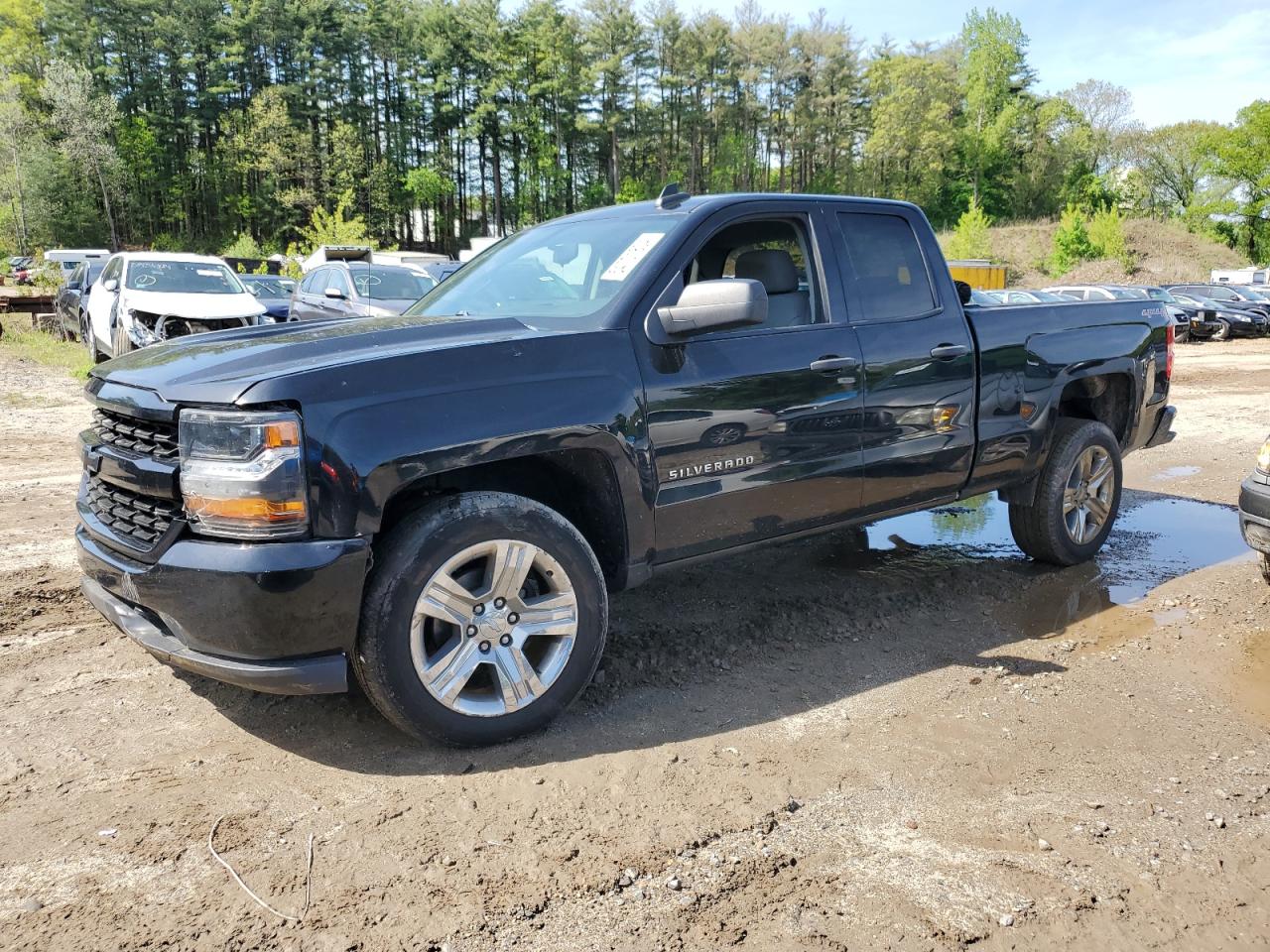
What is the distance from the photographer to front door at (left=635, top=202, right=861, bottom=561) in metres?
3.50

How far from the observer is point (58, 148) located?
6044cm

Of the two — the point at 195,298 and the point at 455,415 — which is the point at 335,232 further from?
the point at 455,415

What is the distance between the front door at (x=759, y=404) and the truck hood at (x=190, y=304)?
9.73 m

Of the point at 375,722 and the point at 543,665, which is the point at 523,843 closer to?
the point at 543,665

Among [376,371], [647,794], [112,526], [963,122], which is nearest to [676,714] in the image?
[647,794]

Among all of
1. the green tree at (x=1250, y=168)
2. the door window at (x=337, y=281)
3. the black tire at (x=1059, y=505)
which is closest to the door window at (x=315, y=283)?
the door window at (x=337, y=281)

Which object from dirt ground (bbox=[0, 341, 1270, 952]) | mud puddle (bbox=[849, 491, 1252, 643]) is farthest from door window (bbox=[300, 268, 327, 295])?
mud puddle (bbox=[849, 491, 1252, 643])

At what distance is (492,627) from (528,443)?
0.64m

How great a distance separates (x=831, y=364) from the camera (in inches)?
155

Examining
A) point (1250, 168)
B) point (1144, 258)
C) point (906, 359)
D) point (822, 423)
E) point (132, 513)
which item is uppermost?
point (1250, 168)

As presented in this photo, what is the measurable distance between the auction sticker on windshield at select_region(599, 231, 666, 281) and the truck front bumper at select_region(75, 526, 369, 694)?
1.54 m

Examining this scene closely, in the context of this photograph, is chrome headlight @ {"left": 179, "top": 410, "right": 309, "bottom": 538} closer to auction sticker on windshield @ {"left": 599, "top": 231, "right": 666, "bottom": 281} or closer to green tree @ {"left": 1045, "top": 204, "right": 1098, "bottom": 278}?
auction sticker on windshield @ {"left": 599, "top": 231, "right": 666, "bottom": 281}

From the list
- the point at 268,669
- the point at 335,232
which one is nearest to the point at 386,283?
the point at 268,669

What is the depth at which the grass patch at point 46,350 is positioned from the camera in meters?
14.6
